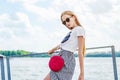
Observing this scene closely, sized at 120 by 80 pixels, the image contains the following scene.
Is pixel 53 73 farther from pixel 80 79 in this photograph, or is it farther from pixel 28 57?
pixel 28 57

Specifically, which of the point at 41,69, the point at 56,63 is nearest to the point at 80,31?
the point at 56,63

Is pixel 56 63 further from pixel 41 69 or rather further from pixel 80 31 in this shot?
pixel 41 69

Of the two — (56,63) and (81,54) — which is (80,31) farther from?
(56,63)

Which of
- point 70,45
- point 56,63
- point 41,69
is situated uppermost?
point 70,45

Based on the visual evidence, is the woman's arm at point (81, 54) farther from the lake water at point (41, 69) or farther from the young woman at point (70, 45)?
the lake water at point (41, 69)

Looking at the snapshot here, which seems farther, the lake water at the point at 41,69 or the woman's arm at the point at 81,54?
the lake water at the point at 41,69

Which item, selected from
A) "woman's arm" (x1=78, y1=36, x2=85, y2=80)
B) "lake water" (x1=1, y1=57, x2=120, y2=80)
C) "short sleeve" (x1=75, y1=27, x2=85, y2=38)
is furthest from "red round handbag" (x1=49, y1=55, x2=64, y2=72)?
"lake water" (x1=1, y1=57, x2=120, y2=80)

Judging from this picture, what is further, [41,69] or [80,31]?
[41,69]

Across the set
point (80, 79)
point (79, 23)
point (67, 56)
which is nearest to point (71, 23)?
point (79, 23)

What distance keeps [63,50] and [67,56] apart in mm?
77

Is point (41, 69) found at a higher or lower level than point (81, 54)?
lower

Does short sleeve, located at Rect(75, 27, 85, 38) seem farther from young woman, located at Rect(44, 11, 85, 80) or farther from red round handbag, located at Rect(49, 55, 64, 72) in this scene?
red round handbag, located at Rect(49, 55, 64, 72)

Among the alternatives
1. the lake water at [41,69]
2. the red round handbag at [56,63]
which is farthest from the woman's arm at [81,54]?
the lake water at [41,69]

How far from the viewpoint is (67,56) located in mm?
3709
